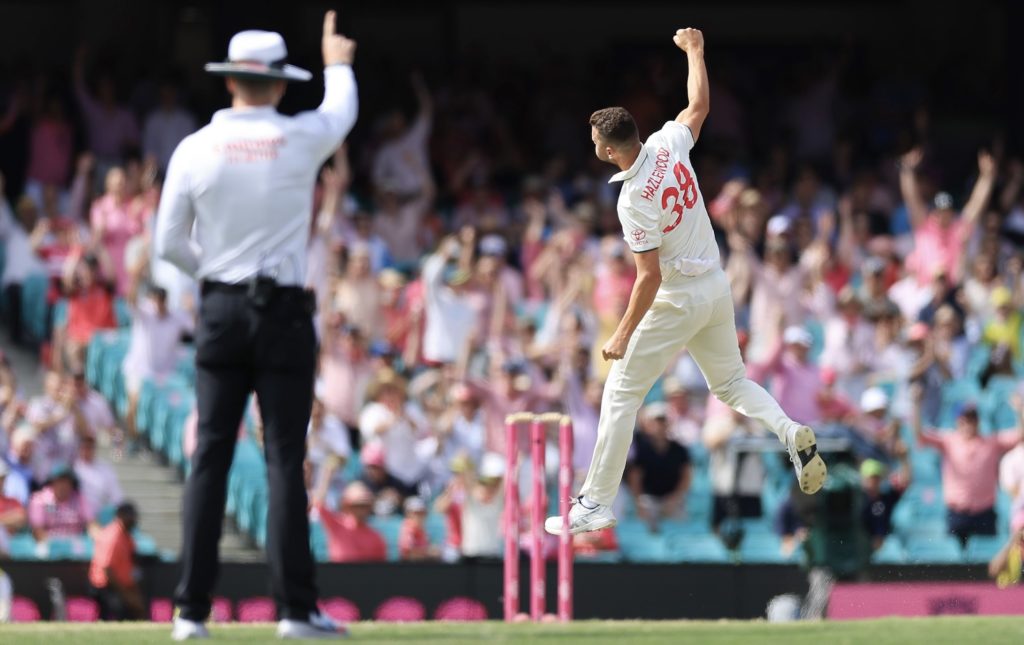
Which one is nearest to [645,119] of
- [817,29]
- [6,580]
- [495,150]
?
[495,150]

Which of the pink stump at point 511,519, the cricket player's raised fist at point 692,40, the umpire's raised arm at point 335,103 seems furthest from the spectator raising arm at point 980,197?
the umpire's raised arm at point 335,103

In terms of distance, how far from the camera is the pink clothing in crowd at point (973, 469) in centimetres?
1530

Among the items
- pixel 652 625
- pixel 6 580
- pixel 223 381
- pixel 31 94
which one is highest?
pixel 31 94

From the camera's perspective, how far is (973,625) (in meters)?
8.43

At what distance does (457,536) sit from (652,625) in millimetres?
6097

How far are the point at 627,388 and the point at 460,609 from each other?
17.9ft

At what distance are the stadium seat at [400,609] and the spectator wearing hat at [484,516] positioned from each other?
71 cm

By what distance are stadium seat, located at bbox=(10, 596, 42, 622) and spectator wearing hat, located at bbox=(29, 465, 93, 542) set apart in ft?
3.03

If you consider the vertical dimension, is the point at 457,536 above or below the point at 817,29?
below

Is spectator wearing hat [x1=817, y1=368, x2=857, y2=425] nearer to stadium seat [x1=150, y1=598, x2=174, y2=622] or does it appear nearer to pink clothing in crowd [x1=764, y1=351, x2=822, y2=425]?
pink clothing in crowd [x1=764, y1=351, x2=822, y2=425]

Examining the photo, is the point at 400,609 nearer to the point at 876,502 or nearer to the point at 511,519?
the point at 876,502

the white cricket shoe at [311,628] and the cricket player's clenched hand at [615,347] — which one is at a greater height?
the cricket player's clenched hand at [615,347]

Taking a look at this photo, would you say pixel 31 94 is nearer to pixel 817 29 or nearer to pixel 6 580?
pixel 6 580

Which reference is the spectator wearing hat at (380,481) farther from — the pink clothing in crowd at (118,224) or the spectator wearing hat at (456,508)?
the pink clothing in crowd at (118,224)
